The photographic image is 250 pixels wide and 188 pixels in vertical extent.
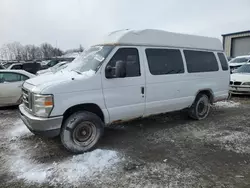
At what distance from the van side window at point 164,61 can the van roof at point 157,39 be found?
189 millimetres

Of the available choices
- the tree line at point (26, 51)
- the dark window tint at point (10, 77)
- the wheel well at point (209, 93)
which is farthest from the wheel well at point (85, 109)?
the tree line at point (26, 51)

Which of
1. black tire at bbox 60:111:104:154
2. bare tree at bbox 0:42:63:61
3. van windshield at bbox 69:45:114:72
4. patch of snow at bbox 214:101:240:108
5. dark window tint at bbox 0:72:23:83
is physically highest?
bare tree at bbox 0:42:63:61

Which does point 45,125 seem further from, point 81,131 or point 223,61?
point 223,61

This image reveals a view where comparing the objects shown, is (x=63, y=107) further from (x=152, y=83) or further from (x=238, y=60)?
(x=238, y=60)

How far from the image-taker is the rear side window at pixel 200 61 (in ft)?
18.2

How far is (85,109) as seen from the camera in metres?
4.11

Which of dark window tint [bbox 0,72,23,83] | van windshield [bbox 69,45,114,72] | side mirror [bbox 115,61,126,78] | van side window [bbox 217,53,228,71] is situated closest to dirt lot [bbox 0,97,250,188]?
side mirror [bbox 115,61,126,78]

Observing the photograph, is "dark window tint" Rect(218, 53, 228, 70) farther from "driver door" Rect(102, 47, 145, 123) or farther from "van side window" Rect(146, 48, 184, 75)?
"driver door" Rect(102, 47, 145, 123)

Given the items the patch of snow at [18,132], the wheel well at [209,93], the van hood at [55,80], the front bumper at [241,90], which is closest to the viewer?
the van hood at [55,80]

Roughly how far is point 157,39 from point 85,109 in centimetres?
241

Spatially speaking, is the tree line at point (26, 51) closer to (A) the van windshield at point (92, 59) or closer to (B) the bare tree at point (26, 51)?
(B) the bare tree at point (26, 51)

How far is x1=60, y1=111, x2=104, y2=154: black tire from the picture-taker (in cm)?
386

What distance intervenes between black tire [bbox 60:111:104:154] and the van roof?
1.68m

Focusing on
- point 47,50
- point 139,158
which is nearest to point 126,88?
point 139,158
